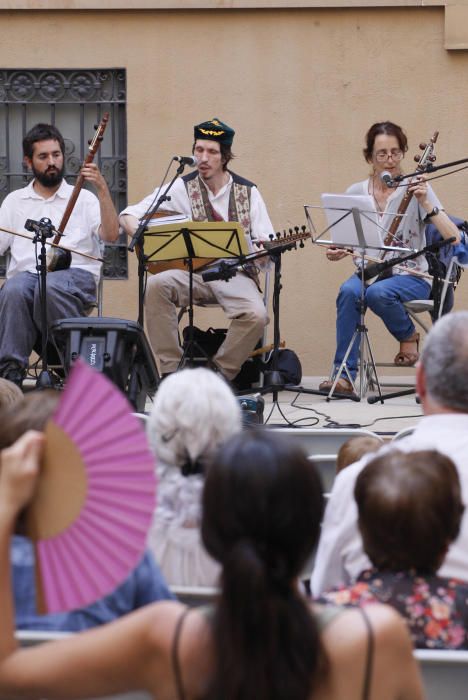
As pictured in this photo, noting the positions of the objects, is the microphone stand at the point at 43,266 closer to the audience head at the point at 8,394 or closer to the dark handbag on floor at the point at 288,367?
the dark handbag on floor at the point at 288,367

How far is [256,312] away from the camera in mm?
6172

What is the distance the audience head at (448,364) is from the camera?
2350 millimetres

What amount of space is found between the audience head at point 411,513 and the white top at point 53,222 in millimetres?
A: 4613

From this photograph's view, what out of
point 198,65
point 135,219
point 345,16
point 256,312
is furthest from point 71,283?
point 345,16

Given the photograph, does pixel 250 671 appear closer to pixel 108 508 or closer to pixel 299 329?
pixel 108 508

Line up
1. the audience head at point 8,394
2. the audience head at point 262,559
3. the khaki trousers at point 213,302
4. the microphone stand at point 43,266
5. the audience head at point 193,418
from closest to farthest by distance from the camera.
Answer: the audience head at point 262,559 → the audience head at point 193,418 → the audience head at point 8,394 → the microphone stand at point 43,266 → the khaki trousers at point 213,302

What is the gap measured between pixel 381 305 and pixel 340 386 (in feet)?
1.64

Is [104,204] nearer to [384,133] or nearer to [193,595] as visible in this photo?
[384,133]

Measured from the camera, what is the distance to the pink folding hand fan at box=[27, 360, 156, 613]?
4.33ft

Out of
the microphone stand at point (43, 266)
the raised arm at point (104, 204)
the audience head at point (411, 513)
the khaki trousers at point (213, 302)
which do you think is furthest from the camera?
the khaki trousers at point (213, 302)

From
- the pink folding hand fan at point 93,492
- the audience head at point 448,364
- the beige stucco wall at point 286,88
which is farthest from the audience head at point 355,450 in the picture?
the beige stucco wall at point 286,88

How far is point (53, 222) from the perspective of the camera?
6.39m

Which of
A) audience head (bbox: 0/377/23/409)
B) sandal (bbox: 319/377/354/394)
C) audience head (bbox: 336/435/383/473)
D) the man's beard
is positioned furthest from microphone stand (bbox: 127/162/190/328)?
audience head (bbox: 336/435/383/473)

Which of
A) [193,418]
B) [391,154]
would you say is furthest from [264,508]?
[391,154]
